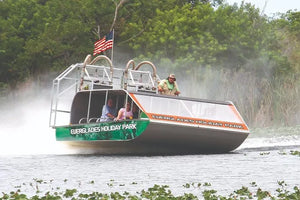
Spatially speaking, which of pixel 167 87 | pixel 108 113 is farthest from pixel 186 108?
→ pixel 108 113

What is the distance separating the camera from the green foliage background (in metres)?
42.6

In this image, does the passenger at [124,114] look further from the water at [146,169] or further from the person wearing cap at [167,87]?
the person wearing cap at [167,87]

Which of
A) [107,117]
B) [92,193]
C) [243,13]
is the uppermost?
[243,13]

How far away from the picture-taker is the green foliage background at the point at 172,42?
42.6 m

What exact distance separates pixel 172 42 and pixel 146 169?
31.9 m

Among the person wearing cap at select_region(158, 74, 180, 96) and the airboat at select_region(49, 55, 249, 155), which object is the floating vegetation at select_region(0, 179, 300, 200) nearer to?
the airboat at select_region(49, 55, 249, 155)

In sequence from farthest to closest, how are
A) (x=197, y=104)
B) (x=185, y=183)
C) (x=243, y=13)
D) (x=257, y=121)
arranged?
1. (x=243, y=13)
2. (x=257, y=121)
3. (x=197, y=104)
4. (x=185, y=183)

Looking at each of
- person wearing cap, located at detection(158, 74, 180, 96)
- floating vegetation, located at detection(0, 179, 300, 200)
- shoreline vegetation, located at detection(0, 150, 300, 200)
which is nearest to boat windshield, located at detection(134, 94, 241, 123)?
person wearing cap, located at detection(158, 74, 180, 96)

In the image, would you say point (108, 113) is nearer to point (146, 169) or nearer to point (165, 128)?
point (165, 128)

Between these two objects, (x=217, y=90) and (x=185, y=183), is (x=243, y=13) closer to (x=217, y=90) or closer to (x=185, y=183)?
(x=217, y=90)

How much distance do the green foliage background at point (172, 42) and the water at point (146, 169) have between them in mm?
9805

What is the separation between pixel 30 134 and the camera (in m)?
34.8

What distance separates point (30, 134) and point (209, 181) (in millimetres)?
17856

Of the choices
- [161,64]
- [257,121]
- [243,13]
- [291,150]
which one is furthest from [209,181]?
[243,13]
